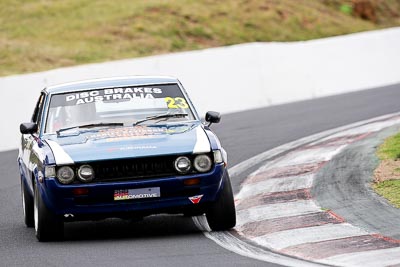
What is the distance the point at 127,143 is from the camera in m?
10.3

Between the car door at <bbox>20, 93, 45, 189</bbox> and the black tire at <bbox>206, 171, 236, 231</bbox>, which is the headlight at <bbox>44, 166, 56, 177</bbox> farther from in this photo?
the black tire at <bbox>206, 171, 236, 231</bbox>

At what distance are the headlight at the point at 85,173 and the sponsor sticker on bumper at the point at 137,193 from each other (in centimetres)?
25

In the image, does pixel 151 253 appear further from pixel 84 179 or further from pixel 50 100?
pixel 50 100

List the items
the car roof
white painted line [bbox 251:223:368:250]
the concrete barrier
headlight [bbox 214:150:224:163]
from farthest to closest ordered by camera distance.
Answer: the concrete barrier < the car roof < headlight [bbox 214:150:224:163] < white painted line [bbox 251:223:368:250]

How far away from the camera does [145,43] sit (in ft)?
123

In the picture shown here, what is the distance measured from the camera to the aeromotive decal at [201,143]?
33.4 ft

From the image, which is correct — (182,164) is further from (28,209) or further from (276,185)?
(276,185)

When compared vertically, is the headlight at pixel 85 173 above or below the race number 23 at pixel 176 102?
below

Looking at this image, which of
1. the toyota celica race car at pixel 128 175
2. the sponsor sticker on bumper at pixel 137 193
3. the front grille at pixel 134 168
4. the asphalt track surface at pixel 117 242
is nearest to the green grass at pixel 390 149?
the asphalt track surface at pixel 117 242

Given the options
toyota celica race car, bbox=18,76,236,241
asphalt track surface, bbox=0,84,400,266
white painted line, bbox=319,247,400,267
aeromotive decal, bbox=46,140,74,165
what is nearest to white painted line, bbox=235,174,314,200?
asphalt track surface, bbox=0,84,400,266

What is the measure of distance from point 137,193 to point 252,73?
49.9 ft

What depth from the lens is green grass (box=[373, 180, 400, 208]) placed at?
1131 cm

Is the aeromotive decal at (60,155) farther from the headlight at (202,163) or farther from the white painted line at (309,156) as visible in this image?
the white painted line at (309,156)

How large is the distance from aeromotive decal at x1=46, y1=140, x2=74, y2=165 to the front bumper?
172 millimetres
